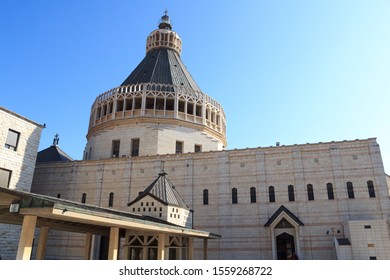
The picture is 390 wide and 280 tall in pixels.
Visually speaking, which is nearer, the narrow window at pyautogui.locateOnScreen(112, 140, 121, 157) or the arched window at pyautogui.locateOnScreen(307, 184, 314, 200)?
the arched window at pyautogui.locateOnScreen(307, 184, 314, 200)

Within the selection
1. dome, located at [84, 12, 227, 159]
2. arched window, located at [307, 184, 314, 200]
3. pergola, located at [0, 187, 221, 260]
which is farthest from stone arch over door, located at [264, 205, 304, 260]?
dome, located at [84, 12, 227, 159]

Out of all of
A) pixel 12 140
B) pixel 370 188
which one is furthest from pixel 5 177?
pixel 370 188

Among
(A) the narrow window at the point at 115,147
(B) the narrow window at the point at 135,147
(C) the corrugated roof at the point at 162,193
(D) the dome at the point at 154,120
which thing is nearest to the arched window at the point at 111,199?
(D) the dome at the point at 154,120

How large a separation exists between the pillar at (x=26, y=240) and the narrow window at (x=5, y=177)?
20377 millimetres

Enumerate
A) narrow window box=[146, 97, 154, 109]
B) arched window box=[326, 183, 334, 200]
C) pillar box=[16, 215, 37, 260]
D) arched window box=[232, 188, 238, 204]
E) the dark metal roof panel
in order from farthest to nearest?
the dark metal roof panel
narrow window box=[146, 97, 154, 109]
arched window box=[232, 188, 238, 204]
arched window box=[326, 183, 334, 200]
pillar box=[16, 215, 37, 260]

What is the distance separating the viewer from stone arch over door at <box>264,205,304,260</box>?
90.9 feet

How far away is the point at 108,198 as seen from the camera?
34281mm

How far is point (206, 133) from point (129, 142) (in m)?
9.88

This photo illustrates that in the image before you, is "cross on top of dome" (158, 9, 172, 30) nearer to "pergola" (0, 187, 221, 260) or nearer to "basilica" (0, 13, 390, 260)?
"basilica" (0, 13, 390, 260)

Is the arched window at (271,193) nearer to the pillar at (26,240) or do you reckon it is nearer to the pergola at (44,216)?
the pergola at (44,216)

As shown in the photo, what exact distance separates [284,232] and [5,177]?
25.6 m

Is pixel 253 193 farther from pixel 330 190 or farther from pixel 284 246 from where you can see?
pixel 330 190
